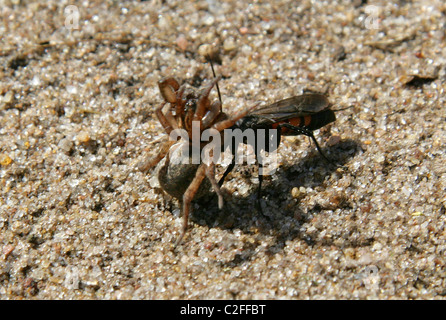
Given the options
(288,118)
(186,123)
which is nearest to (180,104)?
(186,123)

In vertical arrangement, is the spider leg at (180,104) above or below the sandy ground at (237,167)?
above

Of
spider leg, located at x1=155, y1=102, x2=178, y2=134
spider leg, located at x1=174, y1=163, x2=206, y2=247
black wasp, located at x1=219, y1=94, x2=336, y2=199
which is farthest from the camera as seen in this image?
black wasp, located at x1=219, y1=94, x2=336, y2=199

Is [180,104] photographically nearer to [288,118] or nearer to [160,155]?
[160,155]

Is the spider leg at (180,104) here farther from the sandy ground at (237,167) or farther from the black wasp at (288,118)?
the sandy ground at (237,167)

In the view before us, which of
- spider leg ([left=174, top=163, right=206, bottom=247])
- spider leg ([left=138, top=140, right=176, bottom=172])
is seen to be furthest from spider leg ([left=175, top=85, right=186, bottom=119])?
spider leg ([left=174, top=163, right=206, bottom=247])

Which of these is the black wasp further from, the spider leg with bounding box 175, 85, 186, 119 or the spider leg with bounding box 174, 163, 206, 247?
the spider leg with bounding box 175, 85, 186, 119

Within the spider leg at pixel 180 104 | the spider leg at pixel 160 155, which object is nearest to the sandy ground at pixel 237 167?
the spider leg at pixel 160 155

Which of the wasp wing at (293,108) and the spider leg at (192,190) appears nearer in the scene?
the spider leg at (192,190)
